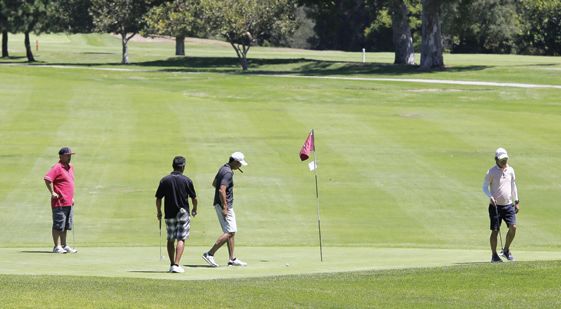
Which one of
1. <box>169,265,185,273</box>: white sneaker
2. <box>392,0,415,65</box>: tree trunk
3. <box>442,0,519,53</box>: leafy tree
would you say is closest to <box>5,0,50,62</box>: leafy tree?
<box>392,0,415,65</box>: tree trunk

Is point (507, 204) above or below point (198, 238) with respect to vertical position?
above

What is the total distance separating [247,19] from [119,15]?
14.8m

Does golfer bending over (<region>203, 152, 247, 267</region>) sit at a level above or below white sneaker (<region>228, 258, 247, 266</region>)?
above

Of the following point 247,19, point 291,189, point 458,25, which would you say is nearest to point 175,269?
point 291,189

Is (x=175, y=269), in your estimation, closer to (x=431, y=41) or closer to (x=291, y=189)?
(x=291, y=189)

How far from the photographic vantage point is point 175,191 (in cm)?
1574

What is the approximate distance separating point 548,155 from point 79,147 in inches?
509

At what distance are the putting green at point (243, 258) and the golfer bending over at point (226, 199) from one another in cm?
25

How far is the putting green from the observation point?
15.7 meters

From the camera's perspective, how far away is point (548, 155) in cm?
3244

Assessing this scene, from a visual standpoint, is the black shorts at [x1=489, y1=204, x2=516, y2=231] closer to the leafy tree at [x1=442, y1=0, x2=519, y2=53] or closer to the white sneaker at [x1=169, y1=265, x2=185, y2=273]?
the white sneaker at [x1=169, y1=265, x2=185, y2=273]

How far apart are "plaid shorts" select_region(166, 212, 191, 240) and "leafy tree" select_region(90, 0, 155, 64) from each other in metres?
70.4

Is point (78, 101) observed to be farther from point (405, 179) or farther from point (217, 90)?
point (405, 179)

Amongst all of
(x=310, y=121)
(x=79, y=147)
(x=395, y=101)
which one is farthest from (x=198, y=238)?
(x=395, y=101)
